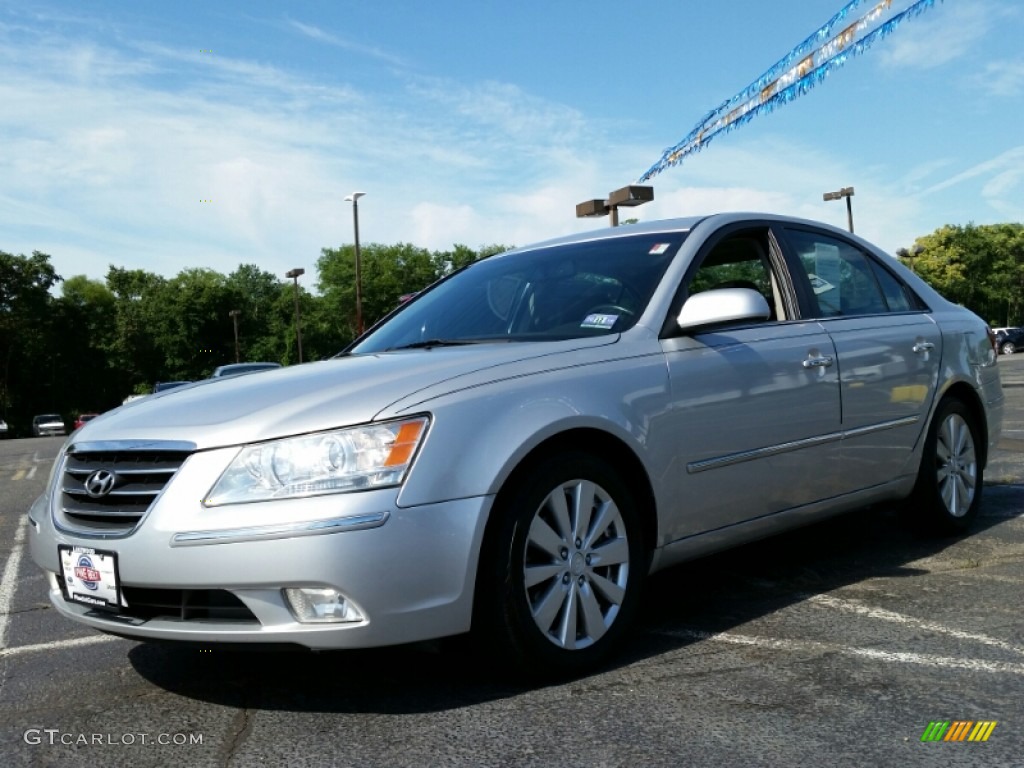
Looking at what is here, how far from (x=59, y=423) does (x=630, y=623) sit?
2059 inches

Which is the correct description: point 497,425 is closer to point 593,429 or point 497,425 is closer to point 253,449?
point 593,429

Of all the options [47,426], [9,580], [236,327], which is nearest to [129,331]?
[236,327]

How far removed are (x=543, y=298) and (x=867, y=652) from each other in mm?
1762

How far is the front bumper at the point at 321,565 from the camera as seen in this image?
273 cm

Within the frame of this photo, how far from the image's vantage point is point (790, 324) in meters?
4.28

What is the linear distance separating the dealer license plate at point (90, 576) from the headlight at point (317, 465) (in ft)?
1.40

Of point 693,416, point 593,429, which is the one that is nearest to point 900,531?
point 693,416

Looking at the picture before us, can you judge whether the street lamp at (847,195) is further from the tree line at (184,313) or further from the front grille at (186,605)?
the front grille at (186,605)

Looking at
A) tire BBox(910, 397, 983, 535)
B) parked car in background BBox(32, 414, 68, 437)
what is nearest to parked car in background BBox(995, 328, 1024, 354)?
parked car in background BBox(32, 414, 68, 437)

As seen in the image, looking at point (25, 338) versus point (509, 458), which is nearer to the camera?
point (509, 458)

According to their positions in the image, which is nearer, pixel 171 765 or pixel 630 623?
pixel 171 765

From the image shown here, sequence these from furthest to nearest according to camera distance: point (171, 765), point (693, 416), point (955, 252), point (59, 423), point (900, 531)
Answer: point (955, 252), point (59, 423), point (900, 531), point (693, 416), point (171, 765)

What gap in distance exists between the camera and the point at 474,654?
3088mm

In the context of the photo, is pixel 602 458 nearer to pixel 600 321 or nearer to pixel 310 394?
pixel 600 321
